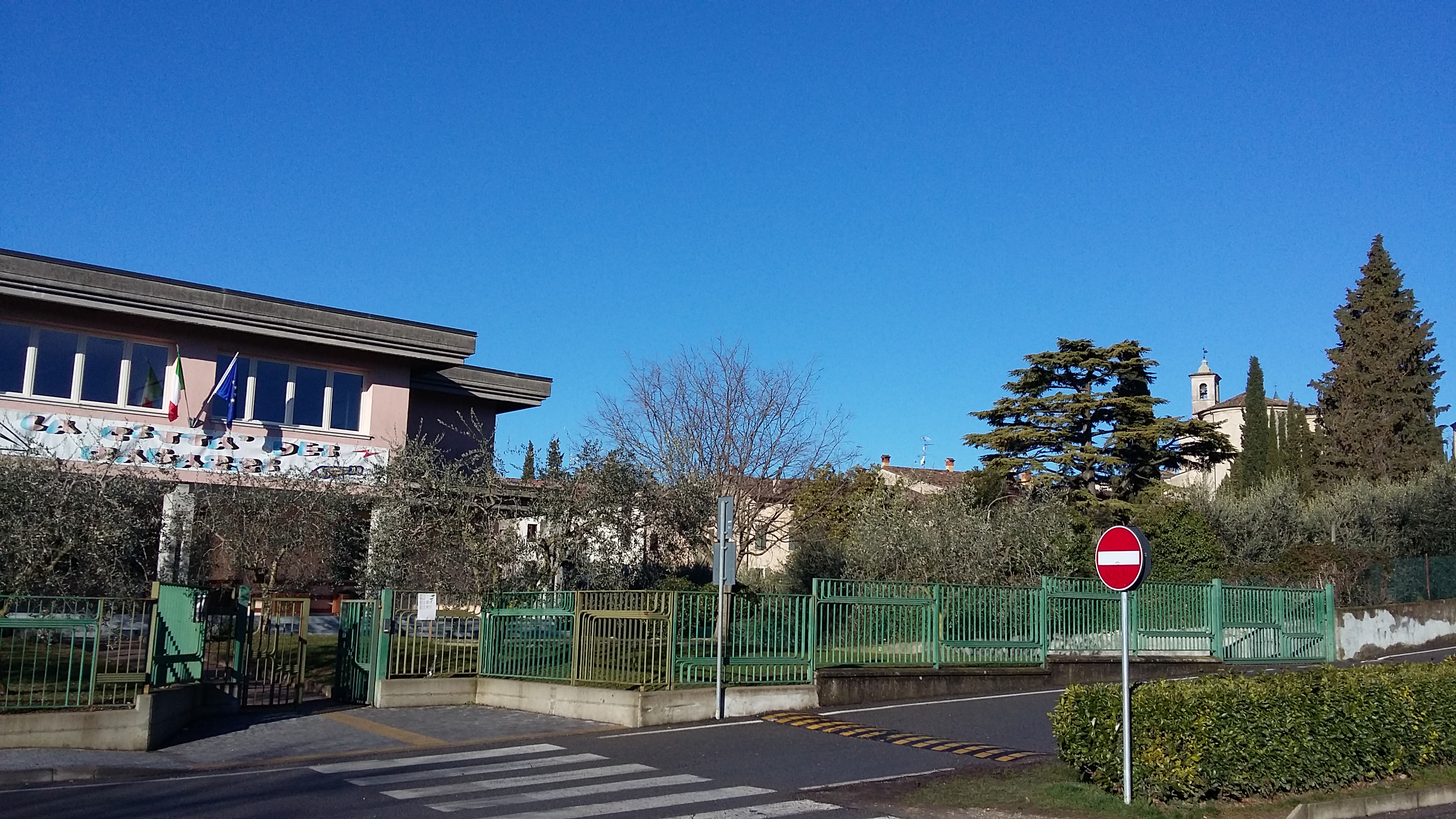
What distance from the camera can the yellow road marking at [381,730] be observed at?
1451 centimetres

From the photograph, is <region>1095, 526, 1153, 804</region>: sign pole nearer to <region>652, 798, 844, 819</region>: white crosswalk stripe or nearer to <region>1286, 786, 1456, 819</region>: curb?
<region>1286, 786, 1456, 819</region>: curb

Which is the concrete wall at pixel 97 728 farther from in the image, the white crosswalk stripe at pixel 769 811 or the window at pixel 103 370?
the window at pixel 103 370

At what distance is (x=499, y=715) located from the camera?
54.5 feet

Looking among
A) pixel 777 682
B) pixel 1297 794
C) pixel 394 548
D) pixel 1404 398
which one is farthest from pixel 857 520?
pixel 1404 398

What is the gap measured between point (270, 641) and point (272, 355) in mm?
10486

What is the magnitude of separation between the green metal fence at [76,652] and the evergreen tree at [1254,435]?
5305cm

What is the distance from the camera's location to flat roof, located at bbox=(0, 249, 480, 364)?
24.8m

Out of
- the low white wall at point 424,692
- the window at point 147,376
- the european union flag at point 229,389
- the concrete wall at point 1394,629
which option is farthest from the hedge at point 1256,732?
the window at point 147,376

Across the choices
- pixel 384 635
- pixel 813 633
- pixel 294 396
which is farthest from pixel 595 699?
pixel 294 396

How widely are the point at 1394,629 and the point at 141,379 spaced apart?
29.4 meters

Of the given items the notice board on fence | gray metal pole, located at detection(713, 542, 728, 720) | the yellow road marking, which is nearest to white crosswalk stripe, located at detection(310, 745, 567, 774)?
the yellow road marking

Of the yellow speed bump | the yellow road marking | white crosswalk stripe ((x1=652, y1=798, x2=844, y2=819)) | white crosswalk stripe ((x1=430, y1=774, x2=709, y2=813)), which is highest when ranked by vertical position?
the yellow speed bump

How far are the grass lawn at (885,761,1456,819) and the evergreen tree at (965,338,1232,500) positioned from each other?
30.9 metres

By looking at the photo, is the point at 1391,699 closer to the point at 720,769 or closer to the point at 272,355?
the point at 720,769
